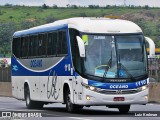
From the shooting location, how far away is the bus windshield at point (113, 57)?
26688 mm

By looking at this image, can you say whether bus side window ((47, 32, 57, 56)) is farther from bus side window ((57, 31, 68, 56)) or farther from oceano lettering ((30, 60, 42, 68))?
oceano lettering ((30, 60, 42, 68))

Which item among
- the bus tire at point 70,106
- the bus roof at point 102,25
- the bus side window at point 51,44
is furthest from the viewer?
the bus side window at point 51,44

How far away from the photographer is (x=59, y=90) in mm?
29141

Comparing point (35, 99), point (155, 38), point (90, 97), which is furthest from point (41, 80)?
point (155, 38)

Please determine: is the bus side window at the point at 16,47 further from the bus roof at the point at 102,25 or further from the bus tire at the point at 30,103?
the bus roof at the point at 102,25

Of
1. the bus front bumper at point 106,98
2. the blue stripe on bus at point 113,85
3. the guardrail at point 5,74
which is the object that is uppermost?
the blue stripe on bus at point 113,85

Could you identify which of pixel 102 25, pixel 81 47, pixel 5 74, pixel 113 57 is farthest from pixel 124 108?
pixel 5 74

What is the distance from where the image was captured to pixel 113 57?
87.9ft

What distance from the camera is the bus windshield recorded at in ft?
87.6

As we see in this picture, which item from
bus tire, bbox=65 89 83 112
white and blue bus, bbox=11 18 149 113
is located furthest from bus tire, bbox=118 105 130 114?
bus tire, bbox=65 89 83 112

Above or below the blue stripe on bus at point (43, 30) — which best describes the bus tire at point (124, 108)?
below

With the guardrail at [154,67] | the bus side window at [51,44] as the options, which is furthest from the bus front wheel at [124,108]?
the guardrail at [154,67]

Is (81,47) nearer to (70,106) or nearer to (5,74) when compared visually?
(70,106)

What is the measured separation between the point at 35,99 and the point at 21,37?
323 centimetres
